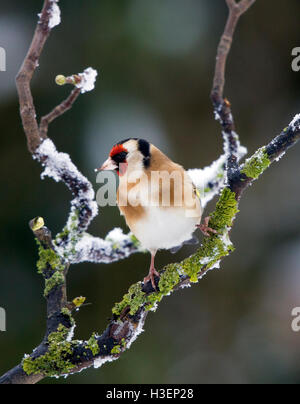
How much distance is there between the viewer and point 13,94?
2.27m

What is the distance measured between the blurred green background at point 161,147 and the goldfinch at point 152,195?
110 cm

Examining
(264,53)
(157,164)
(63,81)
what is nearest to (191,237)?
(157,164)

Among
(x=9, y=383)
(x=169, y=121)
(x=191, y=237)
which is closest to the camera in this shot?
(x=9, y=383)

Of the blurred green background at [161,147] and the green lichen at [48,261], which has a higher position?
the blurred green background at [161,147]

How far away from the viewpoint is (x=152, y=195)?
103 cm

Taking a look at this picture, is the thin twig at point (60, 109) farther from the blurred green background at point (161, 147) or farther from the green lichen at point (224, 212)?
the blurred green background at point (161, 147)

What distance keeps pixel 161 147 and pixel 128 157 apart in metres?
1.24

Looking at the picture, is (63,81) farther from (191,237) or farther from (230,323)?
(230,323)

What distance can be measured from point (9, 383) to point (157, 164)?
0.48 meters

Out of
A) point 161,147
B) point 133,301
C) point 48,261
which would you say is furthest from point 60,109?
point 161,147

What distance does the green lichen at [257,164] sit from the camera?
0.95 m

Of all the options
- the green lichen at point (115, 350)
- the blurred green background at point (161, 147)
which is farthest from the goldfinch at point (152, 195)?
the blurred green background at point (161, 147)

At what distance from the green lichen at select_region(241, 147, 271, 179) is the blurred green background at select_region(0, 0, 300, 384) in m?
1.26

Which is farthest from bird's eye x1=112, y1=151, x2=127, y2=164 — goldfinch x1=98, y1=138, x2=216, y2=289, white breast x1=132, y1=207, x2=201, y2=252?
white breast x1=132, y1=207, x2=201, y2=252
